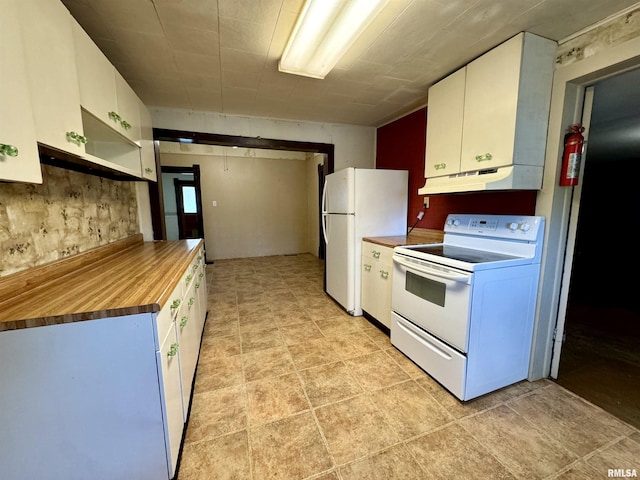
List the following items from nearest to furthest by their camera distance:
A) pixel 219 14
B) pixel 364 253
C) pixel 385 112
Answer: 1. pixel 219 14
2. pixel 364 253
3. pixel 385 112

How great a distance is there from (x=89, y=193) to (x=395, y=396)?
2537 millimetres

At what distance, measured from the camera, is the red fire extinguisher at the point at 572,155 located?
156cm

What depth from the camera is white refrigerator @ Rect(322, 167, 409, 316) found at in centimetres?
272

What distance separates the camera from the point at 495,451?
1.30 metres

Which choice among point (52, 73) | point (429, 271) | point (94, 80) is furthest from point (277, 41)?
point (429, 271)

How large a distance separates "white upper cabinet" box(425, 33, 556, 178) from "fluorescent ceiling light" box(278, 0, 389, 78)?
0.93 meters

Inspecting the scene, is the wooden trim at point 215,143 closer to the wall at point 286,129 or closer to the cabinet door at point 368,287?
the wall at point 286,129

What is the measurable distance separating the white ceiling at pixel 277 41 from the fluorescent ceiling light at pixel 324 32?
78mm

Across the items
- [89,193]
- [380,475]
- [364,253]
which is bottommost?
[380,475]

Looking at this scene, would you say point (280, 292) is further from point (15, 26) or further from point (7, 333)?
point (15, 26)

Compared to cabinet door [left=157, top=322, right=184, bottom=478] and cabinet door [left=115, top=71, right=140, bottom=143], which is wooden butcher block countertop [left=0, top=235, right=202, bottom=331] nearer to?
cabinet door [left=157, top=322, right=184, bottom=478]

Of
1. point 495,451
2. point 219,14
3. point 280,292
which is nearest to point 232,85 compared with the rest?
point 219,14

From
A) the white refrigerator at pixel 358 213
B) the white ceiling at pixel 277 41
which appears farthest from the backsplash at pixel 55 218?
the white refrigerator at pixel 358 213

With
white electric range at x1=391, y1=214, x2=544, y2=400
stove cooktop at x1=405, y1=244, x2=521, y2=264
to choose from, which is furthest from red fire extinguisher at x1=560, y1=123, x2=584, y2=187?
stove cooktop at x1=405, y1=244, x2=521, y2=264
